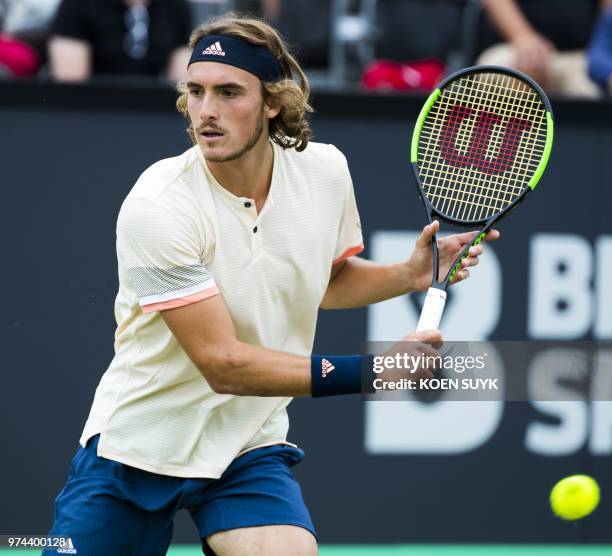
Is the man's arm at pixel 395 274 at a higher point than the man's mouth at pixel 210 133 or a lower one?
lower

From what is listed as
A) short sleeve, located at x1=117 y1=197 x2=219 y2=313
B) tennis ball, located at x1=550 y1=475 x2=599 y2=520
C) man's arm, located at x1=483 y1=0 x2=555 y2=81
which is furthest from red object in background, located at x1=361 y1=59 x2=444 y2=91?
short sleeve, located at x1=117 y1=197 x2=219 y2=313

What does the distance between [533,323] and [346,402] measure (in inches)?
35.1

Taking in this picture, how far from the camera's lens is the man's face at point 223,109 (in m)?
3.28

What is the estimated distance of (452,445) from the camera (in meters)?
5.34

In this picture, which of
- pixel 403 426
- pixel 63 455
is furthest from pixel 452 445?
pixel 63 455

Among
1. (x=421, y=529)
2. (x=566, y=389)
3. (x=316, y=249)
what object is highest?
(x=316, y=249)

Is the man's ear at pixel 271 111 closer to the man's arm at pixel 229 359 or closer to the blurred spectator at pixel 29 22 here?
the man's arm at pixel 229 359

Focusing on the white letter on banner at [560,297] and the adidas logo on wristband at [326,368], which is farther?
the white letter on banner at [560,297]

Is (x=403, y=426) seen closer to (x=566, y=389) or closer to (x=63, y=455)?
(x=566, y=389)

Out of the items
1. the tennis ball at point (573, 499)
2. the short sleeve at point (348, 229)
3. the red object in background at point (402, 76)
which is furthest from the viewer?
the red object in background at point (402, 76)

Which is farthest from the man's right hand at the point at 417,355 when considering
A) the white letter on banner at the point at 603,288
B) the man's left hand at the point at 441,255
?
the white letter on banner at the point at 603,288

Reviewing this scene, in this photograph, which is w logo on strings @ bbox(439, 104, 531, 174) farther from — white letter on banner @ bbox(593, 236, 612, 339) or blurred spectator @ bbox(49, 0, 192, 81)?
blurred spectator @ bbox(49, 0, 192, 81)

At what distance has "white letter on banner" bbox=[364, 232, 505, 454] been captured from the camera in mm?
5270

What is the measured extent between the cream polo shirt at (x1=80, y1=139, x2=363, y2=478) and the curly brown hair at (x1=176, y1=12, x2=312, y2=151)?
0.12m
